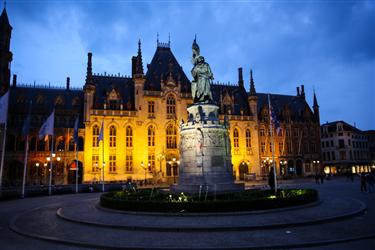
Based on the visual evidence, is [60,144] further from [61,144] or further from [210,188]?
[210,188]

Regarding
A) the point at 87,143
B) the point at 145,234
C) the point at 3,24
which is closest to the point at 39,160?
the point at 87,143

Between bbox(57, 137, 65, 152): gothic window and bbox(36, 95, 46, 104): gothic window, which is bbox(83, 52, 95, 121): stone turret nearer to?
bbox(57, 137, 65, 152): gothic window

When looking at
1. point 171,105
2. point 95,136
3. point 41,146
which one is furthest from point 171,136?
point 41,146

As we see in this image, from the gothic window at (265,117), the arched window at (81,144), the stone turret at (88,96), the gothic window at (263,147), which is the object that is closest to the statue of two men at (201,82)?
the stone turret at (88,96)

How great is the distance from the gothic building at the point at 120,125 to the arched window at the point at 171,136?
18 centimetres

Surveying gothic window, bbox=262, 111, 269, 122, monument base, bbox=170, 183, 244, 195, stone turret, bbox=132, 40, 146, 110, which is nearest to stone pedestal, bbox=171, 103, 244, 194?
monument base, bbox=170, 183, 244, 195

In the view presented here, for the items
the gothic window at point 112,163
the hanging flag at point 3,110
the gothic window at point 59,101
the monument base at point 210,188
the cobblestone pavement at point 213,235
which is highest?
the gothic window at point 59,101

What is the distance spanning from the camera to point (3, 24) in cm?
4941

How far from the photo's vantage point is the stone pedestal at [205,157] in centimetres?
2045

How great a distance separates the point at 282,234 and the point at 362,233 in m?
3.11

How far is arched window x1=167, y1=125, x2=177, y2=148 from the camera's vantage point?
5156cm

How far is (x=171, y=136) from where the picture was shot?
171ft

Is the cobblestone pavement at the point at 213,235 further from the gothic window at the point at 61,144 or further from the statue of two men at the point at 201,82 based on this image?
the gothic window at the point at 61,144

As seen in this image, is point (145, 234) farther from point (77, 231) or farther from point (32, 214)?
point (32, 214)
